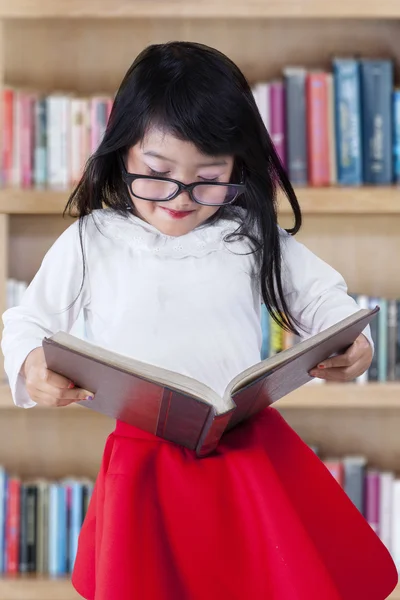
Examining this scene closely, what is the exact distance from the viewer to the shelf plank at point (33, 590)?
186cm

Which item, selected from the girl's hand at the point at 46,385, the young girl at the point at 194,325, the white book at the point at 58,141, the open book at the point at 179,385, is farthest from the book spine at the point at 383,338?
the girl's hand at the point at 46,385

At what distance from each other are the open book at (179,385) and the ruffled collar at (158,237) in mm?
184

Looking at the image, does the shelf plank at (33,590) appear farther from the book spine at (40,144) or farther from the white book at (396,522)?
the book spine at (40,144)

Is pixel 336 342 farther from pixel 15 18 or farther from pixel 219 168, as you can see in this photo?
pixel 15 18

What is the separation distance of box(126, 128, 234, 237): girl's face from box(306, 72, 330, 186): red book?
2.86 ft

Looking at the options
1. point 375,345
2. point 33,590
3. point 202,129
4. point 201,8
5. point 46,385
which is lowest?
point 33,590

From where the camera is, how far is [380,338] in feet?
6.03

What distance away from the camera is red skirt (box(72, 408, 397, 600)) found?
85cm

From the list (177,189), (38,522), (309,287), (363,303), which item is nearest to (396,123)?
(363,303)

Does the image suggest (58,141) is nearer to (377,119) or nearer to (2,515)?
(377,119)

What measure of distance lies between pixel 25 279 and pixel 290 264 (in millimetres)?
1037

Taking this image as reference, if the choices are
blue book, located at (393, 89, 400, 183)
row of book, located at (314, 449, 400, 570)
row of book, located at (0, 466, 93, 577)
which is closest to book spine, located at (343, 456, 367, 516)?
row of book, located at (314, 449, 400, 570)

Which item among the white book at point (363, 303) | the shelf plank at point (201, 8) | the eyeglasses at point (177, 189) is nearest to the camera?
the eyeglasses at point (177, 189)

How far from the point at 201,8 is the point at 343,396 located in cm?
84
